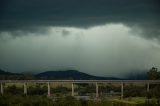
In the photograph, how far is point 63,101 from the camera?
74.0 meters

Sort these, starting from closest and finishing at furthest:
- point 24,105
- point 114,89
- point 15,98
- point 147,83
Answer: point 24,105, point 15,98, point 147,83, point 114,89

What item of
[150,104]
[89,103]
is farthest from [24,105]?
A: [150,104]

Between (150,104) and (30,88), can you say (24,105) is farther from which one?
(30,88)

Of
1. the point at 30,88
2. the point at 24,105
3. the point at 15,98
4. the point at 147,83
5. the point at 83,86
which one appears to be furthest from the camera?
the point at 83,86

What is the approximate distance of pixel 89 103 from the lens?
7406cm

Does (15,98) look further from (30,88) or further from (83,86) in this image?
(83,86)

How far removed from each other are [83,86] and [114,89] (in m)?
12.8

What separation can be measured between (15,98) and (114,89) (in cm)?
5605

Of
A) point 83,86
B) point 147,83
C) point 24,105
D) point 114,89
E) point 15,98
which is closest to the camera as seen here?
point 24,105

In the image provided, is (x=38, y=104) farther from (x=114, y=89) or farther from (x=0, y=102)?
(x=114, y=89)

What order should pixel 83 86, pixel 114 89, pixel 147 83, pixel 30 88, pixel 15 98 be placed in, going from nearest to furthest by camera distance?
pixel 15 98, pixel 147 83, pixel 30 88, pixel 114 89, pixel 83 86

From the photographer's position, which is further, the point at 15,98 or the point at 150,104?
the point at 15,98

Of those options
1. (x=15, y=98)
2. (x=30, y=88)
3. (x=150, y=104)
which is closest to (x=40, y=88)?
(x=30, y=88)

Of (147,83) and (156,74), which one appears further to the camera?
(156,74)
